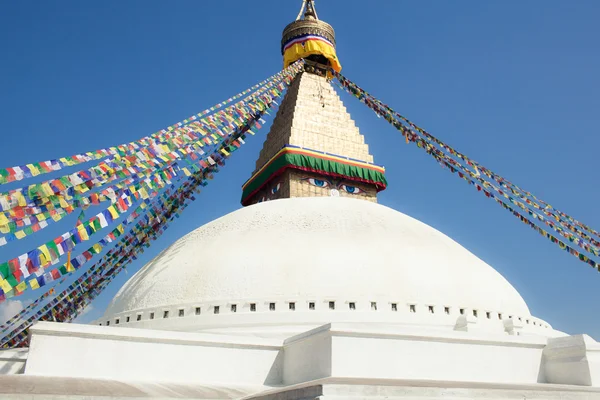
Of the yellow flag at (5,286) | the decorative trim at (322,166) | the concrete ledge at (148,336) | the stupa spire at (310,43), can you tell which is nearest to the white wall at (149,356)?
the concrete ledge at (148,336)

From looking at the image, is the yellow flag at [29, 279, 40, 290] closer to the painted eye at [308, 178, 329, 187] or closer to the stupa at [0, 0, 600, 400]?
the stupa at [0, 0, 600, 400]

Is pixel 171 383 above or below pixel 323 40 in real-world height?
below

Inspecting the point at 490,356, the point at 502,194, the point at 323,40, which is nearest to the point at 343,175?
the point at 502,194

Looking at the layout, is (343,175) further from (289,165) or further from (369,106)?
(369,106)

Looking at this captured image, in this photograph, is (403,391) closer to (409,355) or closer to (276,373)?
(409,355)

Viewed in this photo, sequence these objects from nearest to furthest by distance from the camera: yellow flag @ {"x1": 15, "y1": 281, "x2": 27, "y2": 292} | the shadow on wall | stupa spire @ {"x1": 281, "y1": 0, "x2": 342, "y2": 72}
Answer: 1. yellow flag @ {"x1": 15, "y1": 281, "x2": 27, "y2": 292}
2. the shadow on wall
3. stupa spire @ {"x1": 281, "y1": 0, "x2": 342, "y2": 72}

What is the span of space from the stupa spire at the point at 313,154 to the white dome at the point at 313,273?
3.94 meters

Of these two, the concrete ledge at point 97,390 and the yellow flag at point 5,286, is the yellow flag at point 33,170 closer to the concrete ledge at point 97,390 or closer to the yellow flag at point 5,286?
the yellow flag at point 5,286

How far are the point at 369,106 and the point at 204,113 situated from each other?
231 inches

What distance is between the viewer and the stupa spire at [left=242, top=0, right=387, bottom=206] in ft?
43.6

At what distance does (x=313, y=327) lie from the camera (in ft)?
23.7

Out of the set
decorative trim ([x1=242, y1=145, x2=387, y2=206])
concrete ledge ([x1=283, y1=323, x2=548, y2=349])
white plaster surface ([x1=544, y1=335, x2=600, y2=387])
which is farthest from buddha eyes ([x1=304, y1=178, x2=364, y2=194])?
white plaster surface ([x1=544, y1=335, x2=600, y2=387])

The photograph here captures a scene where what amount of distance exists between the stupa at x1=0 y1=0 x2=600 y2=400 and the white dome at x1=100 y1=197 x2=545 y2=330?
0.08ft

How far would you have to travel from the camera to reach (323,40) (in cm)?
1697
